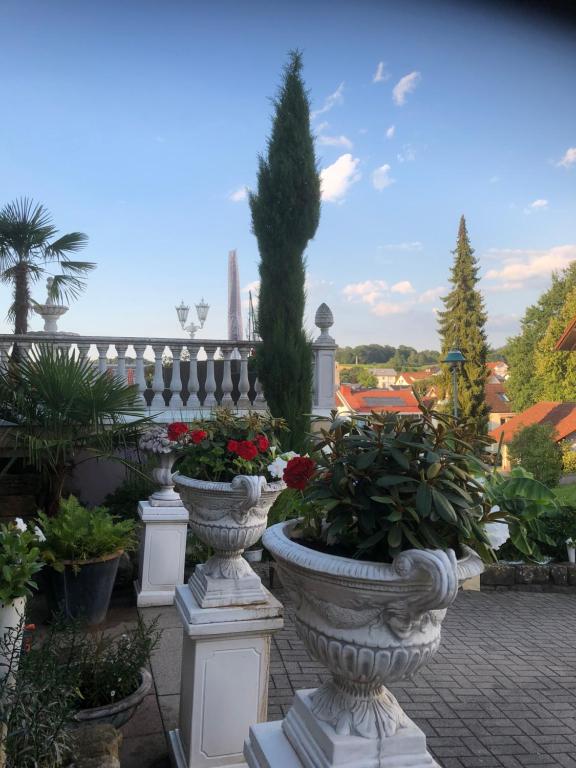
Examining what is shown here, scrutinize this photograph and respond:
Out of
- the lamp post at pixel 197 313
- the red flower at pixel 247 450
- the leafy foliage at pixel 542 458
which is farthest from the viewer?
the lamp post at pixel 197 313

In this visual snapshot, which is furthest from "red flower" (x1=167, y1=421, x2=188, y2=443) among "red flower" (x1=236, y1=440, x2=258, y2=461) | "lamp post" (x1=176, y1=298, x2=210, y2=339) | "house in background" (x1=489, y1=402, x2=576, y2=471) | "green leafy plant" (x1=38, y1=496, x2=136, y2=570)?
"house in background" (x1=489, y1=402, x2=576, y2=471)

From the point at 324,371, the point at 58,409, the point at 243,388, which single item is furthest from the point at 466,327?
the point at 58,409

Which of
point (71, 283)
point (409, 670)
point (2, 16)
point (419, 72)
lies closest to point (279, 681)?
point (409, 670)

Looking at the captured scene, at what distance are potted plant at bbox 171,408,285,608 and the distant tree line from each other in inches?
1877

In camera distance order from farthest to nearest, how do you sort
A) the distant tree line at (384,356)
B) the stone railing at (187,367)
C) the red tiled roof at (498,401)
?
the distant tree line at (384,356), the red tiled roof at (498,401), the stone railing at (187,367)

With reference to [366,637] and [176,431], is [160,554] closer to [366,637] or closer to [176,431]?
[176,431]

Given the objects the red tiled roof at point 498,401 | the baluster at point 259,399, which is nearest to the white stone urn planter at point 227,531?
the baluster at point 259,399

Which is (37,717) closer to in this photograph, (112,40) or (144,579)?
(144,579)

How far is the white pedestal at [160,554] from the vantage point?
446 cm

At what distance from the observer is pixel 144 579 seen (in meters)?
4.48

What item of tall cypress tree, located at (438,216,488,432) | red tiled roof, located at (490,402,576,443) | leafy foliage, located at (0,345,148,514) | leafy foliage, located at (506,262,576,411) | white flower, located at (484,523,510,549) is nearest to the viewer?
white flower, located at (484,523,510,549)

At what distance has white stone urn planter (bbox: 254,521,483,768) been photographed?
118 cm

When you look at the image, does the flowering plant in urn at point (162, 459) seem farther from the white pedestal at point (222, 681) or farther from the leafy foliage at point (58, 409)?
the white pedestal at point (222, 681)

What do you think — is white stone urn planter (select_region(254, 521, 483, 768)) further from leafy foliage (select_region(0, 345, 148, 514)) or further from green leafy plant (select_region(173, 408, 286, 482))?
leafy foliage (select_region(0, 345, 148, 514))
